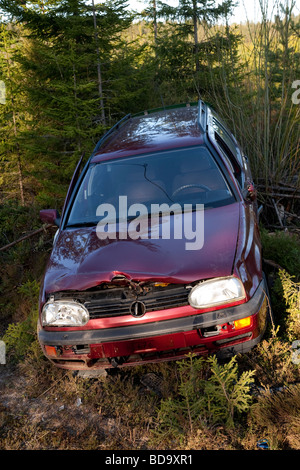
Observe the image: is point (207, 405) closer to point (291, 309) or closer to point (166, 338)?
point (166, 338)

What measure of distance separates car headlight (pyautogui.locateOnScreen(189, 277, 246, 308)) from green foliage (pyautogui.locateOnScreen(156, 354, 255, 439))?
14.4 inches

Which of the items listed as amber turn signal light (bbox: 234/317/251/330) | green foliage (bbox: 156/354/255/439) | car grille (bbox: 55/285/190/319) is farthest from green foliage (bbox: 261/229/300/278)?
car grille (bbox: 55/285/190/319)

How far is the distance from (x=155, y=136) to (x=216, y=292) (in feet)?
7.26

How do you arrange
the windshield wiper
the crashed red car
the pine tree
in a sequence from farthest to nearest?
the pine tree → the windshield wiper → the crashed red car

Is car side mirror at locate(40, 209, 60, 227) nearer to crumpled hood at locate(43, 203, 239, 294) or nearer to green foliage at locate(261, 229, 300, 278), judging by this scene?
crumpled hood at locate(43, 203, 239, 294)

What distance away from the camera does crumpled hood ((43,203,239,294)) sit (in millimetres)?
2615

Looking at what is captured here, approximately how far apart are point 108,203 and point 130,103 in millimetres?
6769

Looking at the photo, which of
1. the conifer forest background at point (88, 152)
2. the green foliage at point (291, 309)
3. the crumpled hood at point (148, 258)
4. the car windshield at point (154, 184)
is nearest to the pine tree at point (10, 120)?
the conifer forest background at point (88, 152)

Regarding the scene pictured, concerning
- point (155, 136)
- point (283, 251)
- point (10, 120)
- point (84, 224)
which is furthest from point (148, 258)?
point (10, 120)

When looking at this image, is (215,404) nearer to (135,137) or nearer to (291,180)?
(135,137)

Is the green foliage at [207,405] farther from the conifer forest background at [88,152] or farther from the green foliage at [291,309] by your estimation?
the green foliage at [291,309]

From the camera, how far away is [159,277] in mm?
2588

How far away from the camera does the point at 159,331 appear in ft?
8.43

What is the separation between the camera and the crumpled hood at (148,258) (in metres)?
2.62
